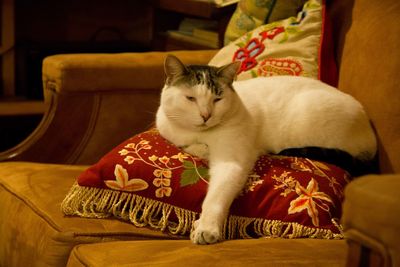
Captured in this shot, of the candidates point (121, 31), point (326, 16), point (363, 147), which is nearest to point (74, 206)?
point (363, 147)

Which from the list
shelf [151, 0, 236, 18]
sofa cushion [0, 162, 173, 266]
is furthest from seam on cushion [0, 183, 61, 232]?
shelf [151, 0, 236, 18]

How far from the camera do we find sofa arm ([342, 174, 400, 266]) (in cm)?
79

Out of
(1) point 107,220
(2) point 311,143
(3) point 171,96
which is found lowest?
(1) point 107,220

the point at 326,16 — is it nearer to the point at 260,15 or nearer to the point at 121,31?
the point at 260,15

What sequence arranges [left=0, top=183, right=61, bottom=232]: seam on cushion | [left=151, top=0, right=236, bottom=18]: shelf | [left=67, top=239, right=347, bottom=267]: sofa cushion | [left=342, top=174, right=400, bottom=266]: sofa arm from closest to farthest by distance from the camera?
[left=342, top=174, right=400, bottom=266]: sofa arm → [left=67, top=239, right=347, bottom=267]: sofa cushion → [left=0, top=183, right=61, bottom=232]: seam on cushion → [left=151, top=0, right=236, bottom=18]: shelf

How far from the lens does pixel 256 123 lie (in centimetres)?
171

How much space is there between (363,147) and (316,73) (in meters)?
0.35

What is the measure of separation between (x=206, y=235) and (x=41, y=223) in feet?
1.31

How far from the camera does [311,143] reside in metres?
1.71

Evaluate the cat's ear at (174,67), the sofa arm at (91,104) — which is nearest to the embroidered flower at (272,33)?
the sofa arm at (91,104)

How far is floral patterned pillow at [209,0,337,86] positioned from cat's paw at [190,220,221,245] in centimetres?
73

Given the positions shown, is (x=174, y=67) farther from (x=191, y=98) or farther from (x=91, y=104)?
(x=91, y=104)

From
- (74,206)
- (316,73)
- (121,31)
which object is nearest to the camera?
(74,206)

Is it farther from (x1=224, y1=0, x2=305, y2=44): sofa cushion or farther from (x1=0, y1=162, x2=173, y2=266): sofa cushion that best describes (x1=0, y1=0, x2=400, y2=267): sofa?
(x1=224, y1=0, x2=305, y2=44): sofa cushion
